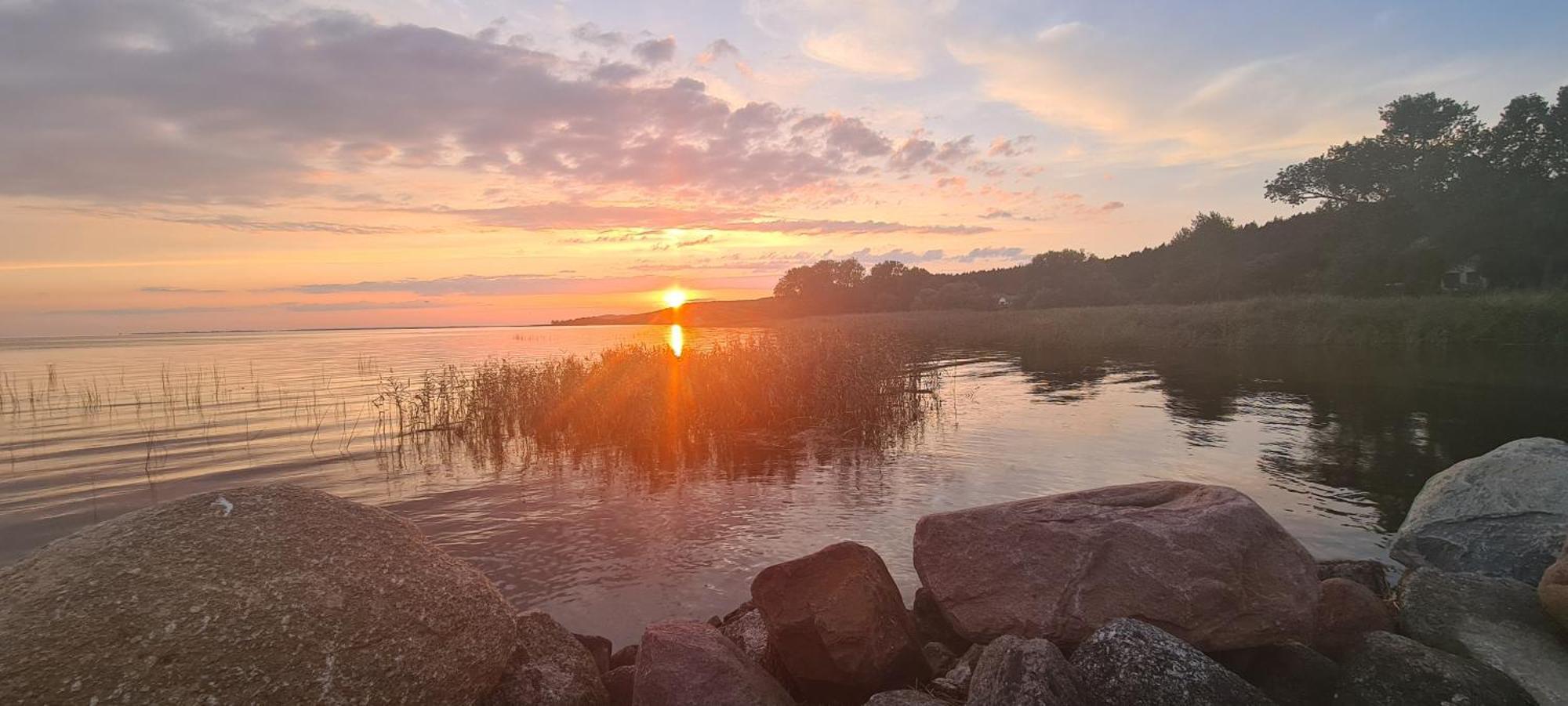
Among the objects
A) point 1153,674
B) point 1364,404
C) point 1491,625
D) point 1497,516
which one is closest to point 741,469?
point 1497,516

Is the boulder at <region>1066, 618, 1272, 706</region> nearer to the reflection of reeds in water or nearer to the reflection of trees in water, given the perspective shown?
the reflection of trees in water

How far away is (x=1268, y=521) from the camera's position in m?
6.32

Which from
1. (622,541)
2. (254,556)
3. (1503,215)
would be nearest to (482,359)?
(622,541)

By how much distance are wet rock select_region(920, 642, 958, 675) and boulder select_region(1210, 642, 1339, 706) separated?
196 centimetres

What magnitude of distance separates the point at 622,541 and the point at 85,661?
6.84 m

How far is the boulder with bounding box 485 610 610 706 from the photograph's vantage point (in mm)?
5328

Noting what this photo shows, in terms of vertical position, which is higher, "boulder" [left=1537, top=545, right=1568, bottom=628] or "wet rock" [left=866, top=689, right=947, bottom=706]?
"boulder" [left=1537, top=545, right=1568, bottom=628]

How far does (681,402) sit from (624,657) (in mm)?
14490

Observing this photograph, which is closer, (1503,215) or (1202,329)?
(1202,329)

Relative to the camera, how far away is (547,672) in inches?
219

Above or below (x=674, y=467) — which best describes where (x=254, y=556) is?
above

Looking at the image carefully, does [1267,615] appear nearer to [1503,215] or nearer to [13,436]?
[13,436]

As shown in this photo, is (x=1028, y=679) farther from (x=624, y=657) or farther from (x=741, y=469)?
(x=741, y=469)

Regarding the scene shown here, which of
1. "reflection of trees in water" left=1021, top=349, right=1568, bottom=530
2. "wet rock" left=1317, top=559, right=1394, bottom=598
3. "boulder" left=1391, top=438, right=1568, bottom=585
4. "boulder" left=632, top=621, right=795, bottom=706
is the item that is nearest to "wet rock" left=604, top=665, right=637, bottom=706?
"boulder" left=632, top=621, right=795, bottom=706
